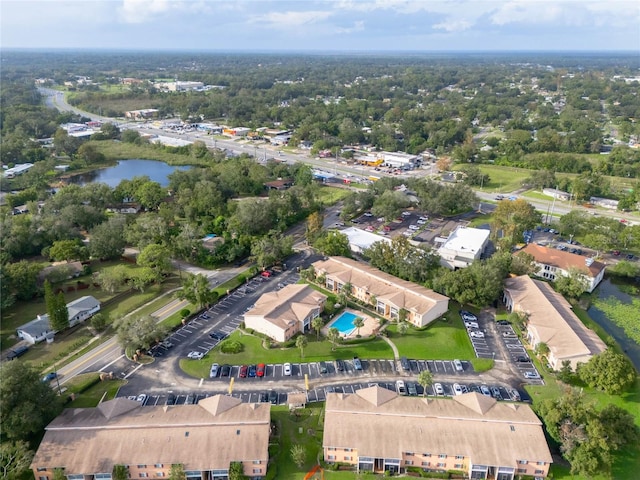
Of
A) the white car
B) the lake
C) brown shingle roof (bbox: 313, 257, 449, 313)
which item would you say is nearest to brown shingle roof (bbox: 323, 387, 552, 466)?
the white car

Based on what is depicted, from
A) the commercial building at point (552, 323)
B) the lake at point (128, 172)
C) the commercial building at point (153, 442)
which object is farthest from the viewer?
the lake at point (128, 172)

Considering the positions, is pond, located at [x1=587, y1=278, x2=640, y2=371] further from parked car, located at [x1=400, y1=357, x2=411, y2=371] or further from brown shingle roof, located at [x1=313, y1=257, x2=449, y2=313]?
parked car, located at [x1=400, y1=357, x2=411, y2=371]

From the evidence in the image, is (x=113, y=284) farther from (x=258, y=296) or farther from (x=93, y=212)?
(x=93, y=212)

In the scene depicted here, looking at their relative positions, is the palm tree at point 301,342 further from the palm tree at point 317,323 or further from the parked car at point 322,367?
the palm tree at point 317,323

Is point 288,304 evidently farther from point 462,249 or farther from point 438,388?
point 462,249

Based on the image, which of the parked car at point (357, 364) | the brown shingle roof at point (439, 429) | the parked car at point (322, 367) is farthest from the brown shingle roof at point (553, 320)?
the parked car at point (322, 367)

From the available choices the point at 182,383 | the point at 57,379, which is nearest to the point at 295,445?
the point at 182,383
